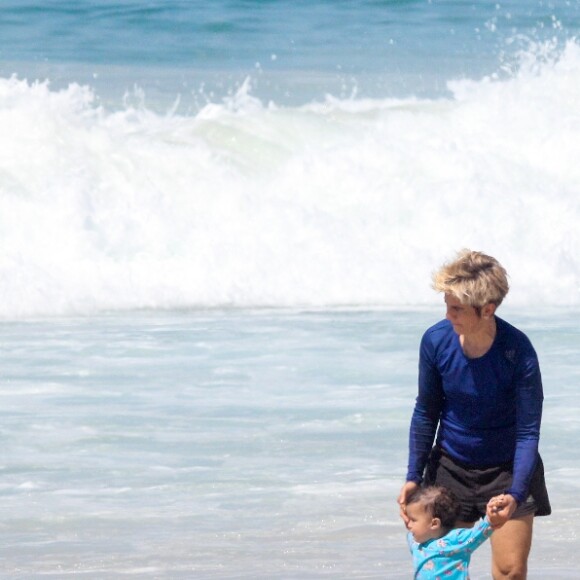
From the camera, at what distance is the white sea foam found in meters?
11.9

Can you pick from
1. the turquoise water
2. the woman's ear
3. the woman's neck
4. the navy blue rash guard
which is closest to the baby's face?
the navy blue rash guard

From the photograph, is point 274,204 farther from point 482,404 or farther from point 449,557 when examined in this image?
point 449,557

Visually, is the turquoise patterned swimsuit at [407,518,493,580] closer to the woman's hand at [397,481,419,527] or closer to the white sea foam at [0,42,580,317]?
the woman's hand at [397,481,419,527]

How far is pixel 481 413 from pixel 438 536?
36 centimetres

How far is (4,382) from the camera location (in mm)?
8227

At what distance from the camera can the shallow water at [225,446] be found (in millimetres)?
5266

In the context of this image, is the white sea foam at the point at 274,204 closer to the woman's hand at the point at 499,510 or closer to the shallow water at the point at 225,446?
the shallow water at the point at 225,446

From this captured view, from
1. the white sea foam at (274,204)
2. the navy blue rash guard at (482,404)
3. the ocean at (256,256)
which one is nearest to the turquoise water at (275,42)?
the ocean at (256,256)

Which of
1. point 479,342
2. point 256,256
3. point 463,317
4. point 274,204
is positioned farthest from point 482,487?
point 274,204

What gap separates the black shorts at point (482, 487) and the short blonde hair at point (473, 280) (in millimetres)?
507

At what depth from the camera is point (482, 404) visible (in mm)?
3951

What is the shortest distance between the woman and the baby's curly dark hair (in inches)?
1.3

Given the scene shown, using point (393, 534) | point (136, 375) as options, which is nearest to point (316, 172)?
point (136, 375)

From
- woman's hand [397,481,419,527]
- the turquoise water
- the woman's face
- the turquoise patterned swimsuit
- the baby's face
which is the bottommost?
the turquoise patterned swimsuit
